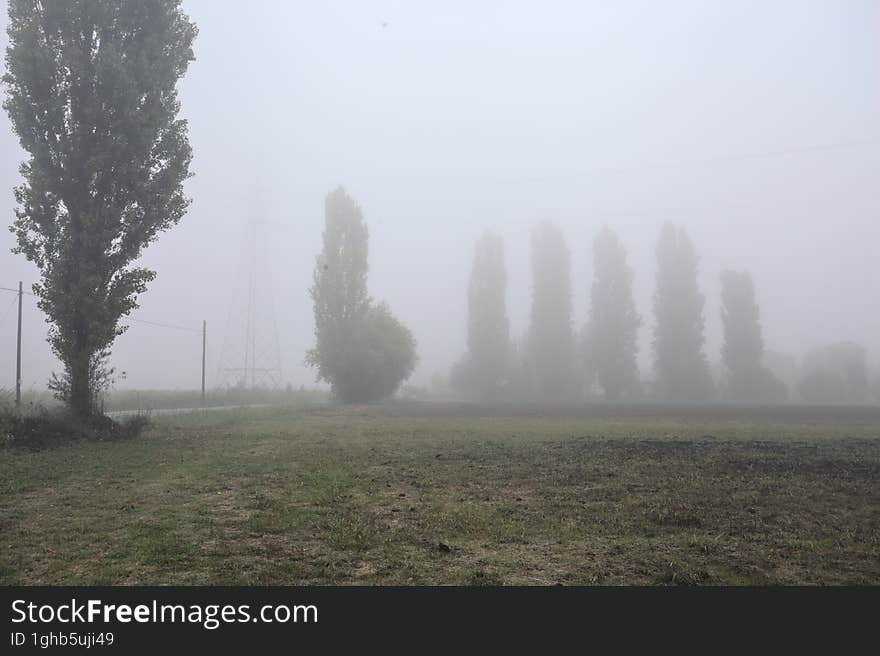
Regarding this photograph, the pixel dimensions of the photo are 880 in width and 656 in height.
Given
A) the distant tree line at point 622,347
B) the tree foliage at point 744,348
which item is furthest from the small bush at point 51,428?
the tree foliage at point 744,348

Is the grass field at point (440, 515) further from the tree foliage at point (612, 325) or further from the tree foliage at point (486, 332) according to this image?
the tree foliage at point (486, 332)

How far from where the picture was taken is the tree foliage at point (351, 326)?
2448 inches

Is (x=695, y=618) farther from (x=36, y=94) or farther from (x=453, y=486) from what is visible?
(x=36, y=94)

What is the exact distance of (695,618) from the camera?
6273 millimetres

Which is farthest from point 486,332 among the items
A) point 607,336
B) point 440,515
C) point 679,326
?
point 440,515

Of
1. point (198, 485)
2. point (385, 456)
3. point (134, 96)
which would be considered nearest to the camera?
point (198, 485)

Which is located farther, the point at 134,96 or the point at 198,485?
the point at 134,96

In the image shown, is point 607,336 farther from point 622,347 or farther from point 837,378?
A: point 837,378

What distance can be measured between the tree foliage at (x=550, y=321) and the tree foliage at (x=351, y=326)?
22427 millimetres

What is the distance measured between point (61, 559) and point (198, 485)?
533cm

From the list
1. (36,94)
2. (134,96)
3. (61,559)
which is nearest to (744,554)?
(61,559)

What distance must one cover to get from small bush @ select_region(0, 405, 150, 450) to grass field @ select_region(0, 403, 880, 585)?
0.83m

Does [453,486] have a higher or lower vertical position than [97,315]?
lower

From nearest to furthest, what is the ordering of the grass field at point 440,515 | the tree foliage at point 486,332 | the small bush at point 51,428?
the grass field at point 440,515
the small bush at point 51,428
the tree foliage at point 486,332
